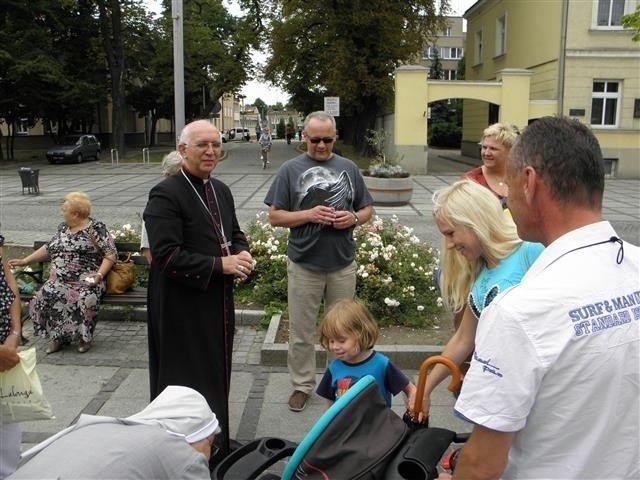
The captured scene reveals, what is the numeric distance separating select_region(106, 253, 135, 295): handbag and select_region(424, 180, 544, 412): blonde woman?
4.08 meters

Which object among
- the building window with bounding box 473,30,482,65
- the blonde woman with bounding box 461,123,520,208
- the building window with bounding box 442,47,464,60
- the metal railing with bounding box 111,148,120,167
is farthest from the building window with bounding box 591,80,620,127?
the building window with bounding box 442,47,464,60

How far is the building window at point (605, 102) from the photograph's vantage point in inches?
904

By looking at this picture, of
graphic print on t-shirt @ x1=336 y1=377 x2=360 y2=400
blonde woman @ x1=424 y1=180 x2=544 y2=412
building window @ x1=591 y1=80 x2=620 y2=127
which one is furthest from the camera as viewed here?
building window @ x1=591 y1=80 x2=620 y2=127

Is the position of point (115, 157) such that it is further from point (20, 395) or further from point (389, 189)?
point (20, 395)

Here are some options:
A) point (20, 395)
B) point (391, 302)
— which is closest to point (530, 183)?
point (20, 395)

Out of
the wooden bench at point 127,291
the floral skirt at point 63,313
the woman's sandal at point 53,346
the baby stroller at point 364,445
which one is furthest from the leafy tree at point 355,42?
the baby stroller at point 364,445

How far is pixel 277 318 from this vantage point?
567cm

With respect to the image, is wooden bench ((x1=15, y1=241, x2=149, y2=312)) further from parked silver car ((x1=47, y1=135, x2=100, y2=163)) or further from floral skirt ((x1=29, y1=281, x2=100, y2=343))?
parked silver car ((x1=47, y1=135, x2=100, y2=163))

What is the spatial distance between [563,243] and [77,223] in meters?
4.89

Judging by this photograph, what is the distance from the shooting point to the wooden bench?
19.0 feet

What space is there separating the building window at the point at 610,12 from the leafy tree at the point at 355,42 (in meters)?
9.09

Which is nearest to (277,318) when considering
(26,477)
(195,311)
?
(195,311)

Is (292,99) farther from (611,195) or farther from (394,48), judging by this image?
(611,195)

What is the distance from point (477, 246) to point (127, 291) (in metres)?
4.46
